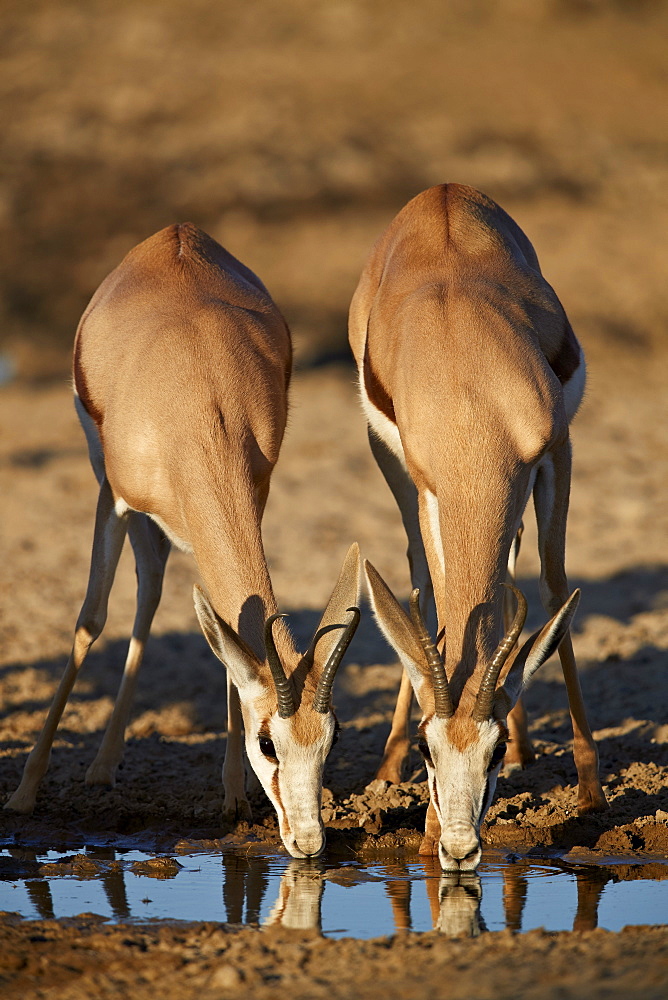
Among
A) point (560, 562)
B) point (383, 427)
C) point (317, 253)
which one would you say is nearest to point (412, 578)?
point (383, 427)

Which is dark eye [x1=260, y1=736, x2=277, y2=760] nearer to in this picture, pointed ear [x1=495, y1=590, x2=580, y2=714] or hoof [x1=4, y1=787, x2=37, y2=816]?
pointed ear [x1=495, y1=590, x2=580, y2=714]

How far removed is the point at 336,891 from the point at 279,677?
1.00 meters

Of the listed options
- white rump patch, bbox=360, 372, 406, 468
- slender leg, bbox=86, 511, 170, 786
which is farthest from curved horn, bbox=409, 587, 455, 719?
slender leg, bbox=86, 511, 170, 786

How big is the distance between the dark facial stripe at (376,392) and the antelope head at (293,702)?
167cm

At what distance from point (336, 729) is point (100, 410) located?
272cm

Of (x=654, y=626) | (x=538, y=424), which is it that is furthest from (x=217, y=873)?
(x=654, y=626)

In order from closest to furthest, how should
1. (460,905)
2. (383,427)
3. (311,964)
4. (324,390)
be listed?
1. (311,964)
2. (460,905)
3. (383,427)
4. (324,390)

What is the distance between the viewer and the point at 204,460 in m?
6.74

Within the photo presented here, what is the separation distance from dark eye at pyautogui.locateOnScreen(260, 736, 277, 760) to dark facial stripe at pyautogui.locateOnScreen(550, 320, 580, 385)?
273cm

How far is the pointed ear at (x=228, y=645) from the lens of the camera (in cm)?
600

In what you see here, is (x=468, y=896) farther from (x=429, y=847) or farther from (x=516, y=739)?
(x=516, y=739)

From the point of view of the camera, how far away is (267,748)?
6.07 m

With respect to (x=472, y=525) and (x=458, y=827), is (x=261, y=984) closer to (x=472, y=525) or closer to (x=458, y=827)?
(x=458, y=827)

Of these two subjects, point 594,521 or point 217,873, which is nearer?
point 217,873
